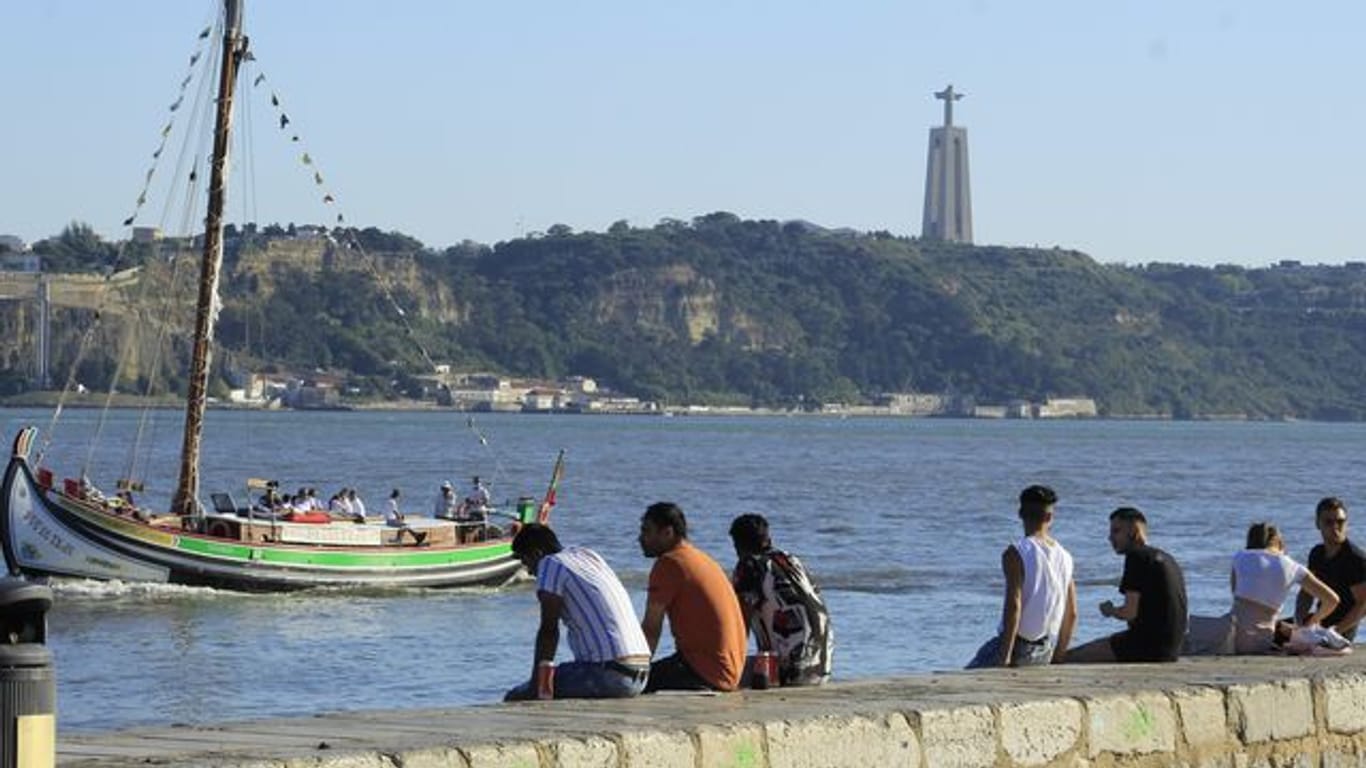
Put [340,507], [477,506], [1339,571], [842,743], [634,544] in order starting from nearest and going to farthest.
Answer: [842,743]
[1339,571]
[340,507]
[477,506]
[634,544]

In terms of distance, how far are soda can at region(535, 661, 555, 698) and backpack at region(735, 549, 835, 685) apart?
4.53 feet

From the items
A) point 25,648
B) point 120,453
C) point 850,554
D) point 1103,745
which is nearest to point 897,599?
point 850,554

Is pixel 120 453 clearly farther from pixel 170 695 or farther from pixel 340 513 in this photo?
pixel 170 695

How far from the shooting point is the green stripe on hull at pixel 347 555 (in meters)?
44.6

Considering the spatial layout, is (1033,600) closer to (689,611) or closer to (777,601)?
(777,601)

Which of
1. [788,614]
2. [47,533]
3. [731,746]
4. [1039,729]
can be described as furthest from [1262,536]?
[47,533]

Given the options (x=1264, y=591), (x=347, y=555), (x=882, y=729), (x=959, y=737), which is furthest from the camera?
(x=347, y=555)

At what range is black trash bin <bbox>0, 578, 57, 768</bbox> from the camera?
7539mm

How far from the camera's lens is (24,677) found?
24.8 feet

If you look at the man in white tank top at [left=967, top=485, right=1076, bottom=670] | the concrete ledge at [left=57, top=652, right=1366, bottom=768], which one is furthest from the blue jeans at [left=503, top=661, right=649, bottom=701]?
the man in white tank top at [left=967, top=485, right=1076, bottom=670]

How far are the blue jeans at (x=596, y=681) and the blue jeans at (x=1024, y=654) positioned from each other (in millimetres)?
2815

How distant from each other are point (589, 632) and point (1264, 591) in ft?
15.8

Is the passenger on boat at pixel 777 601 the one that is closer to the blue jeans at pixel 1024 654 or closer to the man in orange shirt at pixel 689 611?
the man in orange shirt at pixel 689 611

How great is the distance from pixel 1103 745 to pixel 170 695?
60.4 feet
